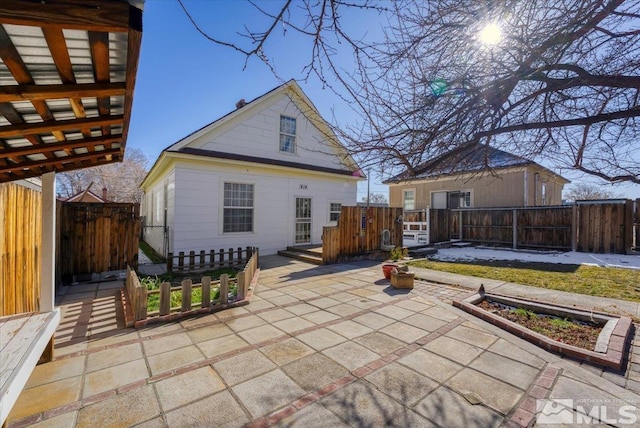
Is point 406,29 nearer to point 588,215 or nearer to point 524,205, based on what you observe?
point 588,215

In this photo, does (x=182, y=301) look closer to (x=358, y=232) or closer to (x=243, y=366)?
(x=243, y=366)

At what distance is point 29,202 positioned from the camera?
3.79 m

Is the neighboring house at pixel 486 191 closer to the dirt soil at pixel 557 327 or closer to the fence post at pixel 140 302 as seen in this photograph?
the dirt soil at pixel 557 327

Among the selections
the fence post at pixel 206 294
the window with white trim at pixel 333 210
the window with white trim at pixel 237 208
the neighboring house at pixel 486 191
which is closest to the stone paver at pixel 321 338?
the fence post at pixel 206 294

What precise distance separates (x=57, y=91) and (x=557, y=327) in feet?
20.0

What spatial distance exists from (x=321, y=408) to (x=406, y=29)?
4027 mm

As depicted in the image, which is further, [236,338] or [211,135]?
[211,135]

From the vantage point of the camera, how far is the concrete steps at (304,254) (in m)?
9.36

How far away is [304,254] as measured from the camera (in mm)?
10062

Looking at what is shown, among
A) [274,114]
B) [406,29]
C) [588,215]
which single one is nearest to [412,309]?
[406,29]

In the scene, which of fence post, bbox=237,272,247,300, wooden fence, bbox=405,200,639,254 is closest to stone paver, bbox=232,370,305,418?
fence post, bbox=237,272,247,300

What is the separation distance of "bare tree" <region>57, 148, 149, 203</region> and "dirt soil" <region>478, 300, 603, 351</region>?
108 feet

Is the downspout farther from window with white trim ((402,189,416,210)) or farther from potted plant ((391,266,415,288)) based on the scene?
Result: potted plant ((391,266,415,288))

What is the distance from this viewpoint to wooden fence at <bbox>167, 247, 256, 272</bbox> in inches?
315
